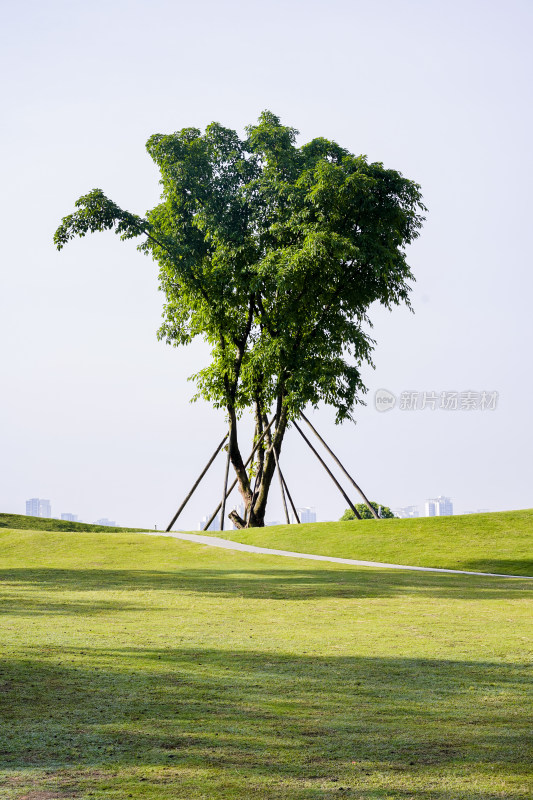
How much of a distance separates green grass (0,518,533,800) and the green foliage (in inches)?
583

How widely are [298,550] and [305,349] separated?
7.76 metres

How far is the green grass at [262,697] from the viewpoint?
14.2 ft

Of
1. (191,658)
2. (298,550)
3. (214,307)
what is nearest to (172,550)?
(298,550)

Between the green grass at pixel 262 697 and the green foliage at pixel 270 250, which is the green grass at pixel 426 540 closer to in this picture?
the green foliage at pixel 270 250

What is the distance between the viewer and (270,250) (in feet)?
85.0

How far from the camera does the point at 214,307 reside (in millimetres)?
27609

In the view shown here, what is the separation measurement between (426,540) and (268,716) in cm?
1673

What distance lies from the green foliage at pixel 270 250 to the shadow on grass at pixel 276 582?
9778 millimetres

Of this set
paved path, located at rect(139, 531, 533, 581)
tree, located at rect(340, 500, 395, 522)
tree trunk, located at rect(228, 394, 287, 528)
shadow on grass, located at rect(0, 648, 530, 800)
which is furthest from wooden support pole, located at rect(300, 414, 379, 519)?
shadow on grass, located at rect(0, 648, 530, 800)

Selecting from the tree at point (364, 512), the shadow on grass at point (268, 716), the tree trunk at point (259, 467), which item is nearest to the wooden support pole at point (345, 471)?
the tree trunk at point (259, 467)

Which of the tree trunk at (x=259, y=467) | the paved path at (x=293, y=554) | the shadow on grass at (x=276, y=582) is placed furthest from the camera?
the tree trunk at (x=259, y=467)

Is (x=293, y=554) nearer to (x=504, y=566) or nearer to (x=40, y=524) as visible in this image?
(x=504, y=566)

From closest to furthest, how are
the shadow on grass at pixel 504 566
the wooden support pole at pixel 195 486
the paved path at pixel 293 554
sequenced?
1. the paved path at pixel 293 554
2. the shadow on grass at pixel 504 566
3. the wooden support pole at pixel 195 486

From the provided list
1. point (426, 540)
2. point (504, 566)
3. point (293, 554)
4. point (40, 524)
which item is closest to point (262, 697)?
point (504, 566)
